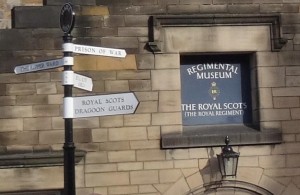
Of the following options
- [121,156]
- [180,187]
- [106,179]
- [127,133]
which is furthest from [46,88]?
[180,187]

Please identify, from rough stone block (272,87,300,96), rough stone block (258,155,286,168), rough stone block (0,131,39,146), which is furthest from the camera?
rough stone block (272,87,300,96)

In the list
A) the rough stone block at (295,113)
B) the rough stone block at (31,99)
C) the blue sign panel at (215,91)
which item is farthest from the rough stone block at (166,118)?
the rough stone block at (295,113)

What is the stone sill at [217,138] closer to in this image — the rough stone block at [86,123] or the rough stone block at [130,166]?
the rough stone block at [130,166]

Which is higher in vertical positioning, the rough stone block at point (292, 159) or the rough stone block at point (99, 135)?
the rough stone block at point (99, 135)

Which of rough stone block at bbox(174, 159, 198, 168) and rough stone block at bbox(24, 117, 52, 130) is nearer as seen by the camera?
rough stone block at bbox(24, 117, 52, 130)

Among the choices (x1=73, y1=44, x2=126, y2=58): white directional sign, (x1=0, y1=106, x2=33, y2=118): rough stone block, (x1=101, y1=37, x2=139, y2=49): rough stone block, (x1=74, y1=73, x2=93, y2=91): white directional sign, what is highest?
(x1=101, y1=37, x2=139, y2=49): rough stone block

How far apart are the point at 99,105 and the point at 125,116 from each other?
2363 mm

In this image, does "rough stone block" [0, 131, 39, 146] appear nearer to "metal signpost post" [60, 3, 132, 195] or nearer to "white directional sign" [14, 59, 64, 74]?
"white directional sign" [14, 59, 64, 74]

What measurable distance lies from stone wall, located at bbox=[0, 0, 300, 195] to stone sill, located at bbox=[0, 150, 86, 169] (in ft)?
0.15

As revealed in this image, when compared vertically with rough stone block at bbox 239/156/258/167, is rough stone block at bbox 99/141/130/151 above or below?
above

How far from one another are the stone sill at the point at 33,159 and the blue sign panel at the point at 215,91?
1728 mm

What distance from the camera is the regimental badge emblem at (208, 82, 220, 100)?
852 centimetres

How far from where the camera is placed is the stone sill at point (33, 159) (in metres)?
7.75

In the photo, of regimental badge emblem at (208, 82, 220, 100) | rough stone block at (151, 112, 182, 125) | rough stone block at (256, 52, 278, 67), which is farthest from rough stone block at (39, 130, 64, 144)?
rough stone block at (256, 52, 278, 67)
